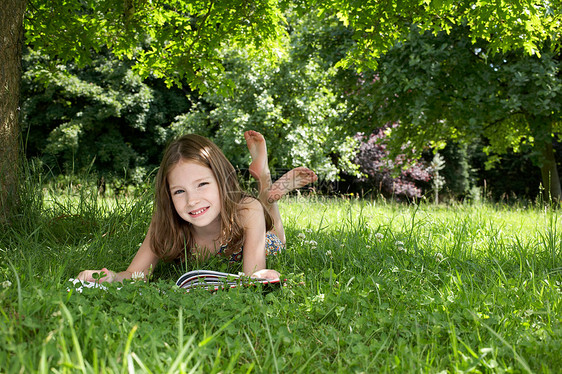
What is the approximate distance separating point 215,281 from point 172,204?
0.80 metres

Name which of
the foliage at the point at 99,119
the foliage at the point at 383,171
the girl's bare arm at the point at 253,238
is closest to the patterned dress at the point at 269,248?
the girl's bare arm at the point at 253,238

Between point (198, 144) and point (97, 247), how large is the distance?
3.59 ft

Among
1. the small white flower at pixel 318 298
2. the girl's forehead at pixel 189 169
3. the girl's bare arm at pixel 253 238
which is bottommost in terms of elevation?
the small white flower at pixel 318 298

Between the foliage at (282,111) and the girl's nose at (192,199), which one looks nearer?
the girl's nose at (192,199)

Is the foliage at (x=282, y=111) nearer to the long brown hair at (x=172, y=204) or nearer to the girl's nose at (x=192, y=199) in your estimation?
the long brown hair at (x=172, y=204)

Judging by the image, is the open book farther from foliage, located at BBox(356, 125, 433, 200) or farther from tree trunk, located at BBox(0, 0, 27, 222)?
foliage, located at BBox(356, 125, 433, 200)

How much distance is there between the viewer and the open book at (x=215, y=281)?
2.29m

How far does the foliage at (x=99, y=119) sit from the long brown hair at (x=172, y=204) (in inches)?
554

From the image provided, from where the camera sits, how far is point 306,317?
2.06 meters

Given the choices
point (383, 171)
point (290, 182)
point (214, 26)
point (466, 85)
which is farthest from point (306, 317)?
point (383, 171)

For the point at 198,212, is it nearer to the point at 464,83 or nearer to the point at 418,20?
the point at 418,20

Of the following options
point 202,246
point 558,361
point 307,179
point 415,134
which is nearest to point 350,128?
point 415,134

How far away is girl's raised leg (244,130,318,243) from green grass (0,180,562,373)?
15.7 inches

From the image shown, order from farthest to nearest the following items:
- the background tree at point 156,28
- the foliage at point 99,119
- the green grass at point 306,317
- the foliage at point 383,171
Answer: the foliage at point 383,171, the foliage at point 99,119, the background tree at point 156,28, the green grass at point 306,317
